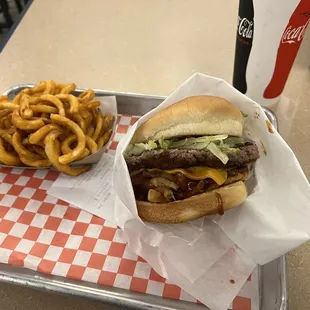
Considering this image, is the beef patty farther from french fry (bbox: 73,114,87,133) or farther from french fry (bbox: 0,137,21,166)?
french fry (bbox: 0,137,21,166)

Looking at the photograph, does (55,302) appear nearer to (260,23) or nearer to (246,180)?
(246,180)

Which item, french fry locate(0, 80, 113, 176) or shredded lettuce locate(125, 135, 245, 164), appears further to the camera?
french fry locate(0, 80, 113, 176)

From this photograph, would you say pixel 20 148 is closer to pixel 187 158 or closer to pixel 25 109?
pixel 25 109

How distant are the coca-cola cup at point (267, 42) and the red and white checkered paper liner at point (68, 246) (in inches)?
28.2

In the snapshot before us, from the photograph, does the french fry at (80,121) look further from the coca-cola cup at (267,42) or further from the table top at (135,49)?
the coca-cola cup at (267,42)

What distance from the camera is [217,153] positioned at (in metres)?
0.97

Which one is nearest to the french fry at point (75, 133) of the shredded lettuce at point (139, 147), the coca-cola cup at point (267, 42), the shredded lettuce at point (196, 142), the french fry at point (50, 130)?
the french fry at point (50, 130)

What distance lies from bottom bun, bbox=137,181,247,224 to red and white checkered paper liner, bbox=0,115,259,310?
15 cm

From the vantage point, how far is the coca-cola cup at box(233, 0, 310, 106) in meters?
1.14

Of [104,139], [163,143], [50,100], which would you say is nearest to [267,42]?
[163,143]

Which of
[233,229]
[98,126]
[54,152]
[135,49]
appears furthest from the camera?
[135,49]

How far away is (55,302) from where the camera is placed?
1.04 metres

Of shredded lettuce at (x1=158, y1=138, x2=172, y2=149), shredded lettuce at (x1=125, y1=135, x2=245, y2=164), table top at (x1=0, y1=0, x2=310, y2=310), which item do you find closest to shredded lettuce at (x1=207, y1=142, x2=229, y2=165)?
shredded lettuce at (x1=125, y1=135, x2=245, y2=164)

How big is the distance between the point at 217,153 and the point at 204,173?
67 mm
